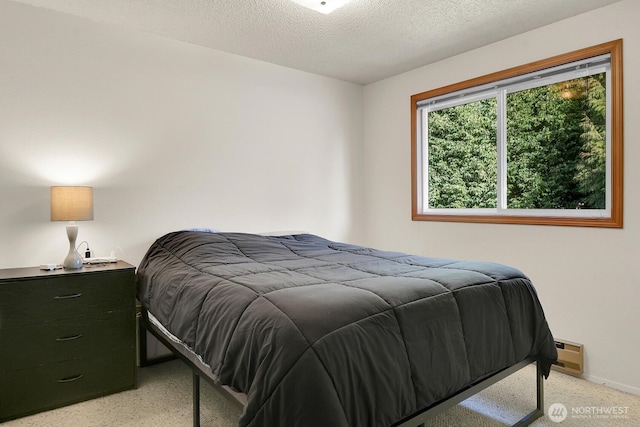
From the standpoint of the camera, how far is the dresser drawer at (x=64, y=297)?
2.11 meters

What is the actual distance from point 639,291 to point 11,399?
11.9 feet

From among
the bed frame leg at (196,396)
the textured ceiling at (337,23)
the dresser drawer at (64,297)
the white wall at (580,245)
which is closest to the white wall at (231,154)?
the white wall at (580,245)

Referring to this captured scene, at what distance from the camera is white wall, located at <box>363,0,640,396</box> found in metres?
2.47

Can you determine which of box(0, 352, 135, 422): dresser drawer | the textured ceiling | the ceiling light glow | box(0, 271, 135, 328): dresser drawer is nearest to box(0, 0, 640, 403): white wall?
the textured ceiling

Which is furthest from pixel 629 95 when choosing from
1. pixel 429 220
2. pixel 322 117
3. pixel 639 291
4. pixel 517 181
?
pixel 322 117

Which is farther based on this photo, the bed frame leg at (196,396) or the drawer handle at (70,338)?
the drawer handle at (70,338)

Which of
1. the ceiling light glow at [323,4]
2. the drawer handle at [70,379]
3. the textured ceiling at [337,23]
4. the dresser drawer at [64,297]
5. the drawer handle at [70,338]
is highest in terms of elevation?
the textured ceiling at [337,23]

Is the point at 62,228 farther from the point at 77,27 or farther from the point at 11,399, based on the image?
the point at 77,27

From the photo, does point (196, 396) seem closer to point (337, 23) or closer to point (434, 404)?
point (434, 404)

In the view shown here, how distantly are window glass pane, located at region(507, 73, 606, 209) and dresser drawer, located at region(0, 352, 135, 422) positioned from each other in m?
3.04

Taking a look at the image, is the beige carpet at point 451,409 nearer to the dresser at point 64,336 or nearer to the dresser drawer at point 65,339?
the dresser at point 64,336

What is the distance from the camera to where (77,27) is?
107 inches

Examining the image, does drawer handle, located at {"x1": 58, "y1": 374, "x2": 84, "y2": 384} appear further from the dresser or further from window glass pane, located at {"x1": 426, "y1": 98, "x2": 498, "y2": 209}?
window glass pane, located at {"x1": 426, "y1": 98, "x2": 498, "y2": 209}

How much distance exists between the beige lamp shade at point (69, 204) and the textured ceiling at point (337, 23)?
119 cm
